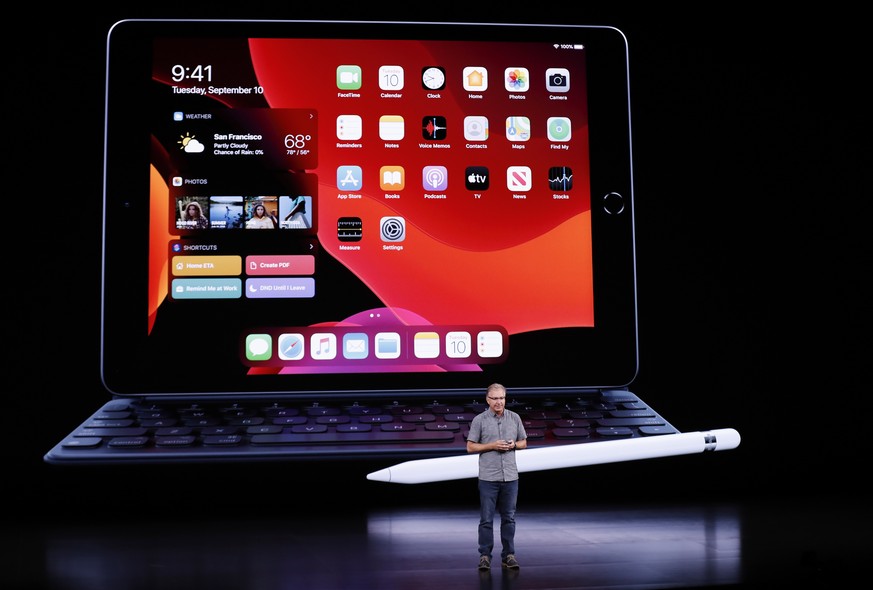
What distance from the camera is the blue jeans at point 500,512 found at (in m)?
0.79

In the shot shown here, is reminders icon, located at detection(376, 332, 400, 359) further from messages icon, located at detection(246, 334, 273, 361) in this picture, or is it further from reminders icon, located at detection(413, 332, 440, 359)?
messages icon, located at detection(246, 334, 273, 361)

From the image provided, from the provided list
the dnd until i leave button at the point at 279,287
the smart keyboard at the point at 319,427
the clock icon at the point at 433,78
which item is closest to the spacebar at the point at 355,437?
the smart keyboard at the point at 319,427

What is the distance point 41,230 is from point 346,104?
527 millimetres

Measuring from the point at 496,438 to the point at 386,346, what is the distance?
0.38 metres

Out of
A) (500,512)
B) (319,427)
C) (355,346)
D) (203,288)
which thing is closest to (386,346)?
(355,346)

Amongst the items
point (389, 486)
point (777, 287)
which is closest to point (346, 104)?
point (389, 486)

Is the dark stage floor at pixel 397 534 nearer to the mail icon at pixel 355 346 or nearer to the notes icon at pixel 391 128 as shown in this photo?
the mail icon at pixel 355 346

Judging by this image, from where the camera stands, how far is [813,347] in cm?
128

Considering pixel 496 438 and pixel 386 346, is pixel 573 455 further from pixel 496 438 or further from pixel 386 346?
pixel 386 346

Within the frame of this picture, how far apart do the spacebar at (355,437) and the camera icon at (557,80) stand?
0.59m

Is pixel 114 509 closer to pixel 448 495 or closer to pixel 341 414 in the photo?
pixel 341 414

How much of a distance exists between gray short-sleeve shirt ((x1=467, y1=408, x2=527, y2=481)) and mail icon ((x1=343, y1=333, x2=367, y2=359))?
36cm

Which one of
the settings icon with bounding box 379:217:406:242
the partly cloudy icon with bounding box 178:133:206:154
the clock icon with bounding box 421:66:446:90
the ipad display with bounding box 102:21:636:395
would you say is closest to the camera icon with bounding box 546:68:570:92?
the ipad display with bounding box 102:21:636:395

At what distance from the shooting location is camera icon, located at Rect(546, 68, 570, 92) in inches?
47.9
